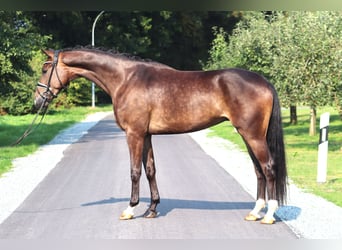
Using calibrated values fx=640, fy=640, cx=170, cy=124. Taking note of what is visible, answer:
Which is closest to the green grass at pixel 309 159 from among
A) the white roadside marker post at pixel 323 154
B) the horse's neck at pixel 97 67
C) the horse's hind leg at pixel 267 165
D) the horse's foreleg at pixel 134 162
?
the white roadside marker post at pixel 323 154

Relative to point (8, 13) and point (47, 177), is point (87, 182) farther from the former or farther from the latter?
point (8, 13)

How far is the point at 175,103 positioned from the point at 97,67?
1109 mm

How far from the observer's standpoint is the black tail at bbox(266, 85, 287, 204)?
25.0ft

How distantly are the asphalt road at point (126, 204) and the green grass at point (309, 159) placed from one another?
4.38 feet

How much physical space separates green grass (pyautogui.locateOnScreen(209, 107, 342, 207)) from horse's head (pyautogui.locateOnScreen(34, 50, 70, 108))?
415 centimetres

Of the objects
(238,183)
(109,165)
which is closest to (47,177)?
(109,165)

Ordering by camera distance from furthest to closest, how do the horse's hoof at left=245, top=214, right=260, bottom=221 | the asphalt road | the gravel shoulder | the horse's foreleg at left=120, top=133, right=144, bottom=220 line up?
the horse's foreleg at left=120, top=133, right=144, bottom=220 < the horse's hoof at left=245, top=214, right=260, bottom=221 < the gravel shoulder < the asphalt road

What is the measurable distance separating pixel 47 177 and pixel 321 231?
6.24 meters

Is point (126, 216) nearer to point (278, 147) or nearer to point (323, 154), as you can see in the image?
point (278, 147)

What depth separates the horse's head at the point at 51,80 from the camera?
7.97 m

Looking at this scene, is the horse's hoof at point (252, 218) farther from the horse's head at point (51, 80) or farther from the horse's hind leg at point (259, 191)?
the horse's head at point (51, 80)

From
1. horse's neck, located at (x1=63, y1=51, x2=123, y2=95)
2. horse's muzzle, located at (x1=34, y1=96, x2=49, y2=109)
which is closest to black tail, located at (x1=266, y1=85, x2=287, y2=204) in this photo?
horse's neck, located at (x1=63, y1=51, x2=123, y2=95)

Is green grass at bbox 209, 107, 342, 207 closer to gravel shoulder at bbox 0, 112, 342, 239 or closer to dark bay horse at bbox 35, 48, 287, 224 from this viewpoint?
gravel shoulder at bbox 0, 112, 342, 239

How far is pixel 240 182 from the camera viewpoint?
1098cm
